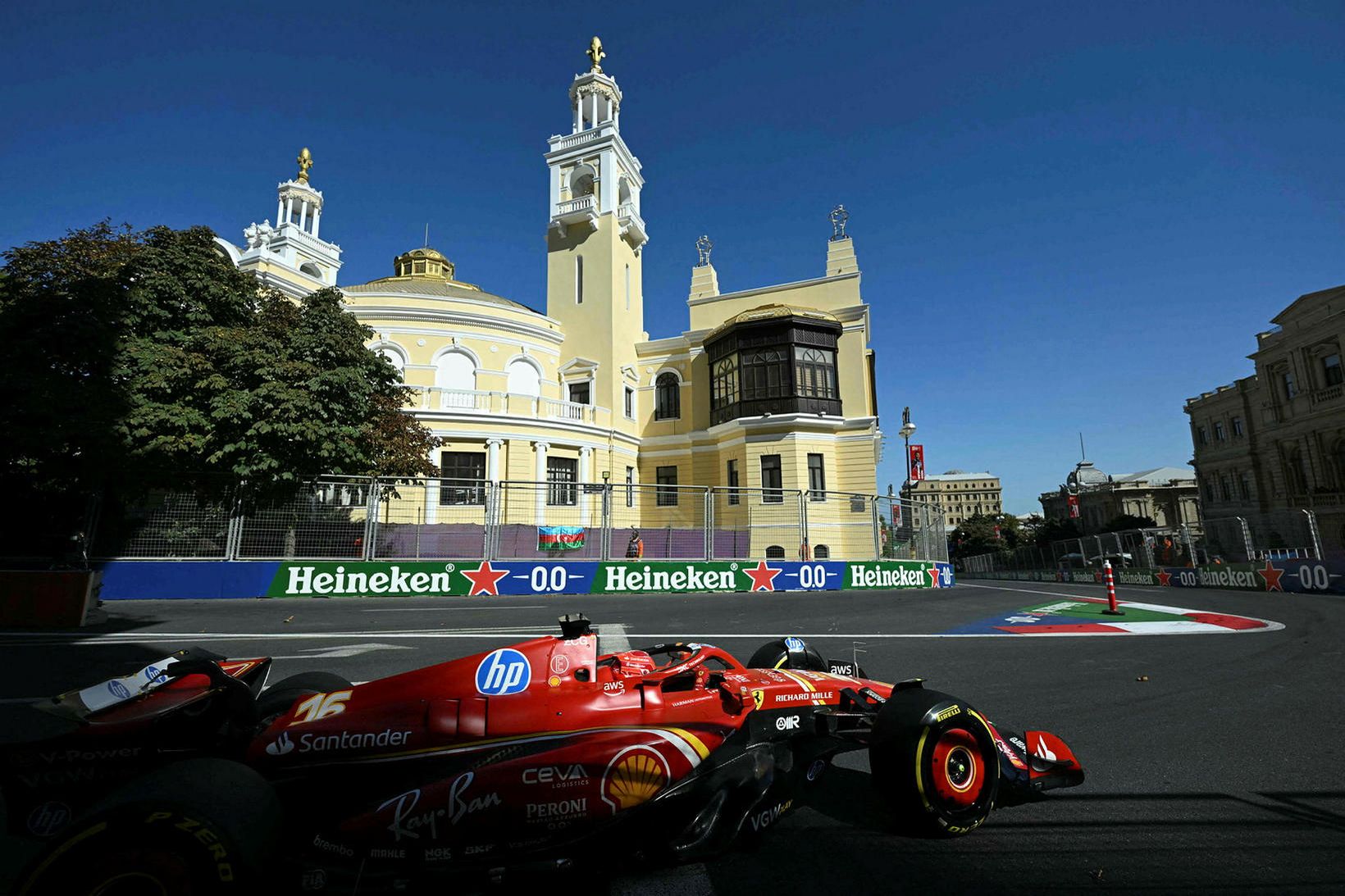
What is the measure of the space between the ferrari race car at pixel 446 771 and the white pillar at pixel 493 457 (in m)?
23.8

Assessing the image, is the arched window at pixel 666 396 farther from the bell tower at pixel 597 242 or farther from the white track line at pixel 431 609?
the white track line at pixel 431 609

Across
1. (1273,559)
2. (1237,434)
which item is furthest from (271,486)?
(1237,434)

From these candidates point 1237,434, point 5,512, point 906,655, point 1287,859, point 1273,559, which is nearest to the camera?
point 1287,859

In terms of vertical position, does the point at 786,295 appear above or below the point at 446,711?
above

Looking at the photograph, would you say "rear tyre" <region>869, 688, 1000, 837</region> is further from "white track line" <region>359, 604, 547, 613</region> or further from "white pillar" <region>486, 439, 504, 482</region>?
"white pillar" <region>486, 439, 504, 482</region>

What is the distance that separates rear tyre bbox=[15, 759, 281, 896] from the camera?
6.42 ft

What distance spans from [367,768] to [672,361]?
103 feet

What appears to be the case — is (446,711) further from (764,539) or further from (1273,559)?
(1273,559)

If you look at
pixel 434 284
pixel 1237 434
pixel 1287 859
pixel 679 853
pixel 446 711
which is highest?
pixel 434 284

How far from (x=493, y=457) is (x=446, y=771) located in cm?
2495

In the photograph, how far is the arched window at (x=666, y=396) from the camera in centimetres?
3316

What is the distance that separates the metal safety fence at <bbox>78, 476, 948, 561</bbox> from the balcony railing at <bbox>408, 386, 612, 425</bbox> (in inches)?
451

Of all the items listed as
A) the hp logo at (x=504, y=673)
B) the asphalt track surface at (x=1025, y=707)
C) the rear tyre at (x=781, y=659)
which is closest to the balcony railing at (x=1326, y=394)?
the asphalt track surface at (x=1025, y=707)

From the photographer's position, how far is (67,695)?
2629mm
